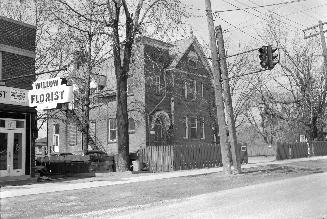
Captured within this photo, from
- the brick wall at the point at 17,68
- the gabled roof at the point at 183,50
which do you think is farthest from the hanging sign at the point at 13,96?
the gabled roof at the point at 183,50

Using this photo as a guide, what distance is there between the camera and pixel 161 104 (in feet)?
→ 112

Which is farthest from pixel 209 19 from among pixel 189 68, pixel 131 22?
pixel 189 68

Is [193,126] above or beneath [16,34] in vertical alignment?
beneath

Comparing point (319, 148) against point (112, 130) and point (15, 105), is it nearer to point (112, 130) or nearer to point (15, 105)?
point (112, 130)

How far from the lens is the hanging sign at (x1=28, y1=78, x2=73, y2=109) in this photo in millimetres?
14484

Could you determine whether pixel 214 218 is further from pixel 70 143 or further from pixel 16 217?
pixel 70 143

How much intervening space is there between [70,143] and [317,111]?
23399 mm

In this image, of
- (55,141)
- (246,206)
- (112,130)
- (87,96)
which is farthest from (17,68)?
(55,141)

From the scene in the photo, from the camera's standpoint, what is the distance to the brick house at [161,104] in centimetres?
3291

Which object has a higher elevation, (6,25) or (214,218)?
(6,25)

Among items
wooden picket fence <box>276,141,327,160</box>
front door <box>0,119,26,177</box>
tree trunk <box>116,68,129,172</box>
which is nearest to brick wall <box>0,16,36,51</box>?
front door <box>0,119,26,177</box>

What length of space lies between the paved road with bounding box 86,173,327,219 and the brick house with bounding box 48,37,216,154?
19759 mm

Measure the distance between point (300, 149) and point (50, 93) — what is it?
1039 inches

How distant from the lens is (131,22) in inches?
896
